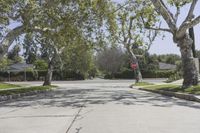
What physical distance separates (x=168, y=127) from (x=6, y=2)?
19509mm

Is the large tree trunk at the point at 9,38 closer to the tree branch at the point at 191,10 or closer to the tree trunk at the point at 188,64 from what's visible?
the tree trunk at the point at 188,64

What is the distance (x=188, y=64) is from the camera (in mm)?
31375

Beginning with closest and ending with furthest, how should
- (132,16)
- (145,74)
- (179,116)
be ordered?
(179,116) < (132,16) < (145,74)

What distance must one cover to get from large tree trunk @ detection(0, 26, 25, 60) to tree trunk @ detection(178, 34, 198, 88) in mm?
11119

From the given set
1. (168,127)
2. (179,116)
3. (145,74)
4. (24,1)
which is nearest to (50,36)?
(24,1)

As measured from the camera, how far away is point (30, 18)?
31906mm

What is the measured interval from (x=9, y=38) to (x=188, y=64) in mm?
12672

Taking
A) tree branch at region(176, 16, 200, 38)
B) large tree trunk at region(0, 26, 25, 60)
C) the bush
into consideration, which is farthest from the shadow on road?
the bush

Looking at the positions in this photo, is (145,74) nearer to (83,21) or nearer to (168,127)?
(83,21)

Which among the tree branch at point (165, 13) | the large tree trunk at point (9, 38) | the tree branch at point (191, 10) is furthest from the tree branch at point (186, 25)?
the large tree trunk at point (9, 38)

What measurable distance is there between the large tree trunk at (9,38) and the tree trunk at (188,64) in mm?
11119

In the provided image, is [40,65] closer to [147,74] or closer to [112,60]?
[147,74]

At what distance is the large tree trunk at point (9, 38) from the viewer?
109 feet

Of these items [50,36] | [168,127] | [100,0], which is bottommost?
[168,127]
